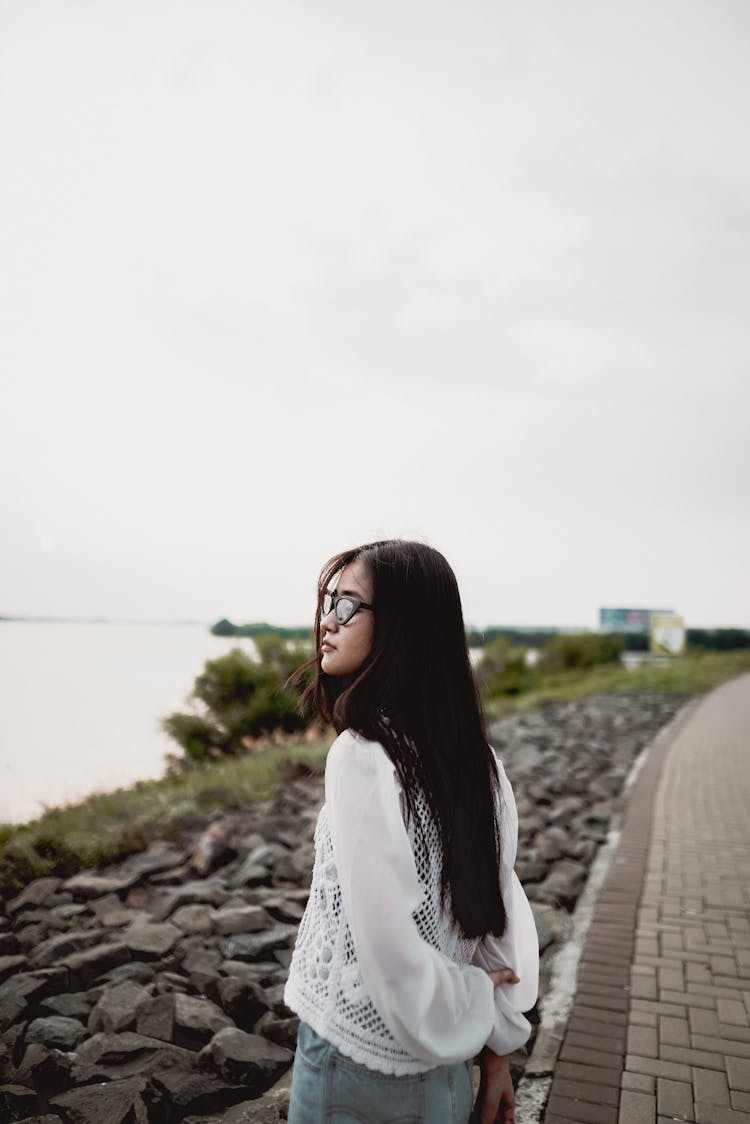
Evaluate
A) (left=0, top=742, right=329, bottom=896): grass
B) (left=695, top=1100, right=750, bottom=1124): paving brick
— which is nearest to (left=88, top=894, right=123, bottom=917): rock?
(left=0, top=742, right=329, bottom=896): grass

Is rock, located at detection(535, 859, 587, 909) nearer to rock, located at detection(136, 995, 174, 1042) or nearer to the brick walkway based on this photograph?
the brick walkway

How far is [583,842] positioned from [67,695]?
12370 mm

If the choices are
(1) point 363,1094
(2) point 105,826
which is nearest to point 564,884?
(2) point 105,826

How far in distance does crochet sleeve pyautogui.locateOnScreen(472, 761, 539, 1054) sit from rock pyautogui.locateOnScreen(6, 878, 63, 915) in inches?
165

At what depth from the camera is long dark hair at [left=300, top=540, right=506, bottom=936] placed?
161cm

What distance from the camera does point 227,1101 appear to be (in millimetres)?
3025

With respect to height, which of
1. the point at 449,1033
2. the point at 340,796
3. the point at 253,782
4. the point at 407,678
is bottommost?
the point at 253,782

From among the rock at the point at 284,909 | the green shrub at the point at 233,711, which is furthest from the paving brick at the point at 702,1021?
the green shrub at the point at 233,711

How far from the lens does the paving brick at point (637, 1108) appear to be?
114 inches

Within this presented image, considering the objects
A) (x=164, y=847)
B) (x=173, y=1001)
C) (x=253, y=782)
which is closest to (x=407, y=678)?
(x=173, y=1001)

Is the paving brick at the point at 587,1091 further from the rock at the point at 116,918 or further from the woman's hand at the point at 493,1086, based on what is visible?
the rock at the point at 116,918

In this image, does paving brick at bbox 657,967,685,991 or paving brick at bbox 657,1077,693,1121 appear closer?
paving brick at bbox 657,1077,693,1121

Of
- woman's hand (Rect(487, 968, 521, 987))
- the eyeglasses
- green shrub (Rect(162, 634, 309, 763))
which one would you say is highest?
the eyeglasses

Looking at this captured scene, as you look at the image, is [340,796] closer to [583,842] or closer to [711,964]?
[711,964]
